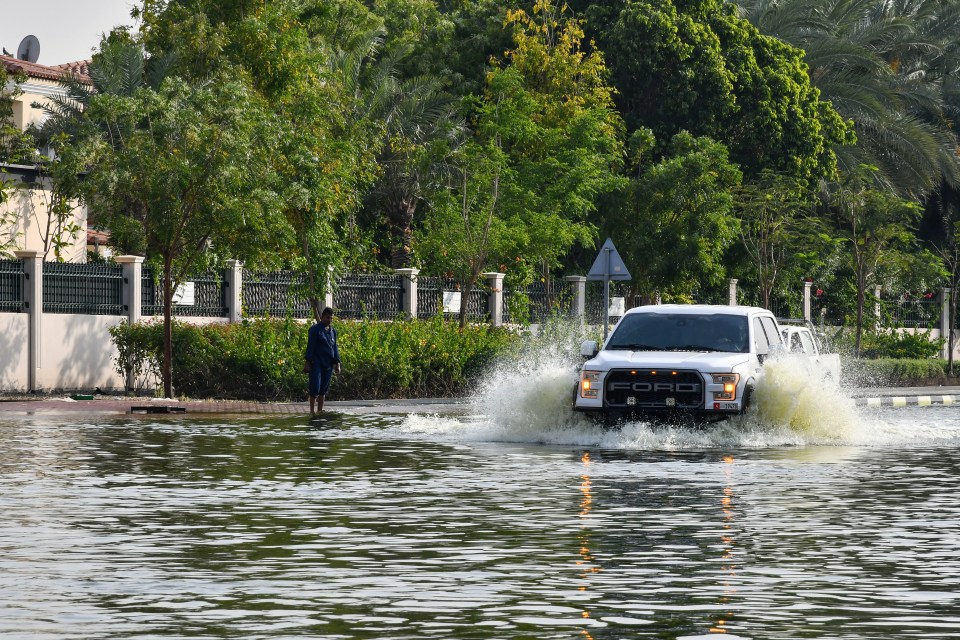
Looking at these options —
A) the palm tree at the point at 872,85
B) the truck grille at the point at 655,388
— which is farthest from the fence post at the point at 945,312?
the truck grille at the point at 655,388

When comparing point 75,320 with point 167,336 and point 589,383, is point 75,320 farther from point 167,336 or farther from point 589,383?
point 589,383

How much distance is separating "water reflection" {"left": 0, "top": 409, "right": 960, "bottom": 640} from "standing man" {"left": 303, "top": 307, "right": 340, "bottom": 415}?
7984mm

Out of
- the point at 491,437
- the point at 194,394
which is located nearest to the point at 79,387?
the point at 194,394

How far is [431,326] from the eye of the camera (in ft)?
124

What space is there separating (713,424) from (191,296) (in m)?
15.9

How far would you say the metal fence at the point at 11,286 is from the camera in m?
32.7

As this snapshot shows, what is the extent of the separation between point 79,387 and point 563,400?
43.2ft

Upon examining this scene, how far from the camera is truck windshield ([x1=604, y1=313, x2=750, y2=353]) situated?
76.5 ft

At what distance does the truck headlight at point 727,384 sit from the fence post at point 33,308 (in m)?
15.3

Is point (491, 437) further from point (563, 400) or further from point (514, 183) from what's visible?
point (514, 183)

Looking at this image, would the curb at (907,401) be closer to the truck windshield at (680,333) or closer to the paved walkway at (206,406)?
the paved walkway at (206,406)

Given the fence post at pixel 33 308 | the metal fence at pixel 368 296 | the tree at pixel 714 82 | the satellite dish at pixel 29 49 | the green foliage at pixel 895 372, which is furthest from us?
the satellite dish at pixel 29 49

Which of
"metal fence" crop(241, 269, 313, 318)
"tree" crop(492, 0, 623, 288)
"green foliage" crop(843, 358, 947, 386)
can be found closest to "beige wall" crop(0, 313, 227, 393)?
"metal fence" crop(241, 269, 313, 318)

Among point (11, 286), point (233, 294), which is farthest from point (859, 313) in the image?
point (11, 286)
